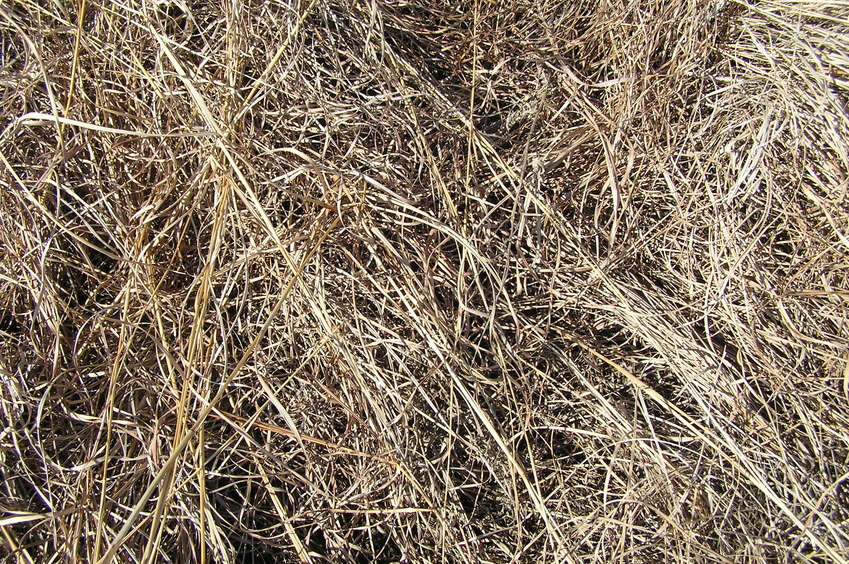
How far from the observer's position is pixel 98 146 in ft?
2.95

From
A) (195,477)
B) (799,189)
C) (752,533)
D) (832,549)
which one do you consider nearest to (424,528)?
(195,477)

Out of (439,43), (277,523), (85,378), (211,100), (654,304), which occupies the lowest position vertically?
(277,523)

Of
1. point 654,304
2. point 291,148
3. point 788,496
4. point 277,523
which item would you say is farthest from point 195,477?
point 788,496

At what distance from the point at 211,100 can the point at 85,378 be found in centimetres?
48

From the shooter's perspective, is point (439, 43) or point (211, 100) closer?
point (211, 100)

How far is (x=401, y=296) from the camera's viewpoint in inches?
33.5

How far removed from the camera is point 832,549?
82cm

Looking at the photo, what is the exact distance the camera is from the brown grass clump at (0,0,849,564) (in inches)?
32.4

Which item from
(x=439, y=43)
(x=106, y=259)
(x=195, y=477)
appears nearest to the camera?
(x=195, y=477)

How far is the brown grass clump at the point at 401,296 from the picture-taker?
82 centimetres

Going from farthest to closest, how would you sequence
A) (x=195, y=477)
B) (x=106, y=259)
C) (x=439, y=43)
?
(x=439, y=43), (x=106, y=259), (x=195, y=477)

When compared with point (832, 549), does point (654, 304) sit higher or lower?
higher

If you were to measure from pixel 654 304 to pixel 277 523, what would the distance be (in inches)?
28.2

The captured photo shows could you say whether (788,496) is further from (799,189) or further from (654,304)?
(799,189)
